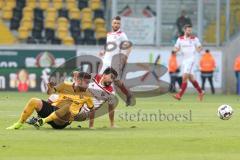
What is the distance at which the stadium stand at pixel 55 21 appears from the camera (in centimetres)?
3616

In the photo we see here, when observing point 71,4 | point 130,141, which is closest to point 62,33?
point 71,4

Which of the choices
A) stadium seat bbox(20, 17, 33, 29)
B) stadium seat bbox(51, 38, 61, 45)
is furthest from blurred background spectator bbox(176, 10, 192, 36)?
stadium seat bbox(20, 17, 33, 29)

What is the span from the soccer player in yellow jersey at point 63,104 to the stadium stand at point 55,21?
69.4ft

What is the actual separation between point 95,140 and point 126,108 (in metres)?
8.43

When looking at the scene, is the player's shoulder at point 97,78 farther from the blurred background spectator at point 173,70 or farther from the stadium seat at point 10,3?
the stadium seat at point 10,3

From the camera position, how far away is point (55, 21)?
36781 millimetres

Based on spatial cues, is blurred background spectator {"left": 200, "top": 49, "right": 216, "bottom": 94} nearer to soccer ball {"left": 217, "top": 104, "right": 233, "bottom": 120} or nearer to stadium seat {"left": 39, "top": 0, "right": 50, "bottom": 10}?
stadium seat {"left": 39, "top": 0, "right": 50, "bottom": 10}

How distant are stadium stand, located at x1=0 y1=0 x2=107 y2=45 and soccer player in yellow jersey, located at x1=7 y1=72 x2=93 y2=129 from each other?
21.2m

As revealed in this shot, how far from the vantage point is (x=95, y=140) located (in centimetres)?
1302

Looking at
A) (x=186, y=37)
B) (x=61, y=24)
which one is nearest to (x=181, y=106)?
(x=186, y=37)

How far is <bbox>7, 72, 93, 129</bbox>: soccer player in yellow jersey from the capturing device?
568 inches

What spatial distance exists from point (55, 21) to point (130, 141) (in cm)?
2433

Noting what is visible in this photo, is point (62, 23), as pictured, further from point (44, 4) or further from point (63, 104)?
point (63, 104)

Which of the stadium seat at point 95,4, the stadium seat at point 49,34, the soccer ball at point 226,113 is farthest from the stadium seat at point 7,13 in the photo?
the soccer ball at point 226,113
